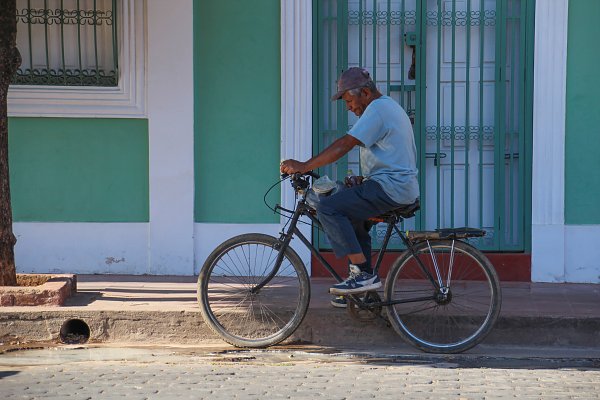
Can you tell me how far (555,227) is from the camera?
8102 millimetres

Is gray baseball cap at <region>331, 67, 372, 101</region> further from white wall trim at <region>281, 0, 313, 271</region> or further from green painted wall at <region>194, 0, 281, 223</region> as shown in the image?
green painted wall at <region>194, 0, 281, 223</region>

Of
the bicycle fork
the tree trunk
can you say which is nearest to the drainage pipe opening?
the tree trunk

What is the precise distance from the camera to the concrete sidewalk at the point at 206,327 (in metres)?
6.55

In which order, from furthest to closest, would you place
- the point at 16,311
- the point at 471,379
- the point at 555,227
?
the point at 555,227, the point at 16,311, the point at 471,379

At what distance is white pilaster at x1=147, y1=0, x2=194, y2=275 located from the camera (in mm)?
8297

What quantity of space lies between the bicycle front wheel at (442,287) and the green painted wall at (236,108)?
2362mm

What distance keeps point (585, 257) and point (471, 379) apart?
2970 mm

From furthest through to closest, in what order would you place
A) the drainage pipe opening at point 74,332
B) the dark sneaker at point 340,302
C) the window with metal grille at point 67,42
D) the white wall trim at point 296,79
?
1. the window with metal grille at point 67,42
2. the white wall trim at point 296,79
3. the drainage pipe opening at point 74,332
4. the dark sneaker at point 340,302

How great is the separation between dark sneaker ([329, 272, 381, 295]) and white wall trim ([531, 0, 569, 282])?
249 cm

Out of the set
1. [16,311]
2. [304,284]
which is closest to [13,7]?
[16,311]

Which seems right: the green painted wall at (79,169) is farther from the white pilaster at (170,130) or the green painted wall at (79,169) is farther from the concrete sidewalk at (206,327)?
the concrete sidewalk at (206,327)

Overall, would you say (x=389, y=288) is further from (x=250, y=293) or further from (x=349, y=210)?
(x=250, y=293)

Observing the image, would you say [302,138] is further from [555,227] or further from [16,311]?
[16,311]

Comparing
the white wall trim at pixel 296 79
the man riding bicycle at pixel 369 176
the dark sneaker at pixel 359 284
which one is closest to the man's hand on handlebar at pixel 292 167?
the man riding bicycle at pixel 369 176
